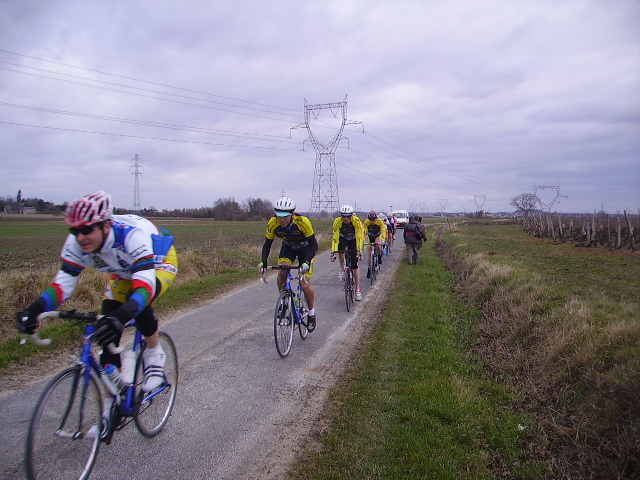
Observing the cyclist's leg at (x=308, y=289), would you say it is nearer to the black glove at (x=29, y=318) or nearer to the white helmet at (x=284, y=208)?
the white helmet at (x=284, y=208)

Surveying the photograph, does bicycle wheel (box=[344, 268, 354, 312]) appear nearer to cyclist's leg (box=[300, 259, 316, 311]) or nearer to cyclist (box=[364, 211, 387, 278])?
cyclist's leg (box=[300, 259, 316, 311])

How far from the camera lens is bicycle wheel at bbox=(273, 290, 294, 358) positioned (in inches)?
228

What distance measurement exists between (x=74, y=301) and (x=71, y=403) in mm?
6694

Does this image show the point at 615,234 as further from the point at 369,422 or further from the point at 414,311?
the point at 369,422

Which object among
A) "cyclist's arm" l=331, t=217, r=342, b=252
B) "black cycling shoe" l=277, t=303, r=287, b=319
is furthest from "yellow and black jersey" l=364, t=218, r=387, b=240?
"black cycling shoe" l=277, t=303, r=287, b=319

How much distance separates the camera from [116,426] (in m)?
3.28

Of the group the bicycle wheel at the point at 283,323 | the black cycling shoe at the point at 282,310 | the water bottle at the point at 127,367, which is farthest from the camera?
the black cycling shoe at the point at 282,310

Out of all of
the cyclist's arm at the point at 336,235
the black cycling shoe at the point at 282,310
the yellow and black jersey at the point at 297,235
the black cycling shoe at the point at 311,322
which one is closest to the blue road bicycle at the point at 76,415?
the black cycling shoe at the point at 282,310

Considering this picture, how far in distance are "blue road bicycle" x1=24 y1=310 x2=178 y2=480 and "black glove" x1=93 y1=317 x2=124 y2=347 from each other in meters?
0.06

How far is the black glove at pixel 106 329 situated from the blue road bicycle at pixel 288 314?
278 centimetres

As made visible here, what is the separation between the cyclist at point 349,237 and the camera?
962cm

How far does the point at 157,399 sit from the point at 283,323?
234cm

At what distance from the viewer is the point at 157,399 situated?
12.8 feet

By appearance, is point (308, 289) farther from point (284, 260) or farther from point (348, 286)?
point (348, 286)
